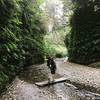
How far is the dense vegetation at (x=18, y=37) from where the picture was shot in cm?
1229

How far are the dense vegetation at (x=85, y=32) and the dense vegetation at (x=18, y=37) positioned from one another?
416 centimetres

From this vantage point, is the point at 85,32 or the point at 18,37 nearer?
the point at 18,37

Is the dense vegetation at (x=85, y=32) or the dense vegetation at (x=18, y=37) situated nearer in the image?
the dense vegetation at (x=18, y=37)

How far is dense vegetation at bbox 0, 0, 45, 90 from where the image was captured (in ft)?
40.3

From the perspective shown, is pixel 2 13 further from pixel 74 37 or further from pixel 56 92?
pixel 74 37

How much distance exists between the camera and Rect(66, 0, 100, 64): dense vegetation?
2191cm

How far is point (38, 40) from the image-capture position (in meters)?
25.1

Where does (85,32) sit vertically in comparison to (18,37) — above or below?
below

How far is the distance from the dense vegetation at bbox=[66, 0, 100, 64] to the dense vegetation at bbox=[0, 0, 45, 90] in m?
4.16

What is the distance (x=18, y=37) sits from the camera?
17250mm

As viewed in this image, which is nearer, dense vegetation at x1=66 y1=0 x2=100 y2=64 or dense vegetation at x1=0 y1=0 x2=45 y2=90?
dense vegetation at x1=0 y1=0 x2=45 y2=90

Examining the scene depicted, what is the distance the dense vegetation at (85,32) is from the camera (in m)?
21.9

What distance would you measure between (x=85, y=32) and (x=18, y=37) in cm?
923

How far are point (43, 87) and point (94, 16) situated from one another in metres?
13.1
